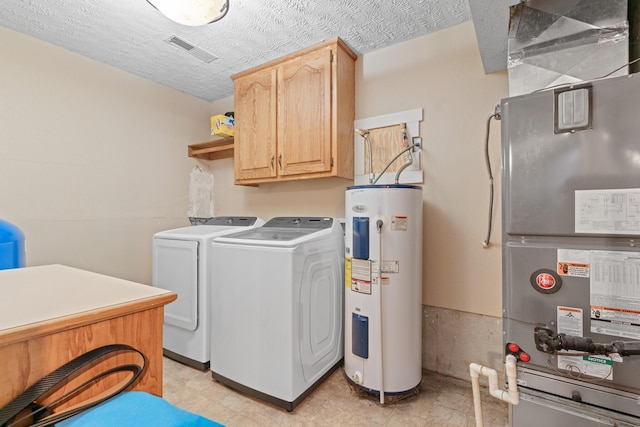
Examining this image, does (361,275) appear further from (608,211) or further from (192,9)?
(192,9)

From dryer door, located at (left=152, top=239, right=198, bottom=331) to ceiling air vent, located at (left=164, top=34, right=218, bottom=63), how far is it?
1.55 m

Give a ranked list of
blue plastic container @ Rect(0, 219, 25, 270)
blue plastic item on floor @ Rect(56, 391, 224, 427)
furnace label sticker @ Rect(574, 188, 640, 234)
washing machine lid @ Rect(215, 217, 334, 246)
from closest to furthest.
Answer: blue plastic item on floor @ Rect(56, 391, 224, 427)
furnace label sticker @ Rect(574, 188, 640, 234)
blue plastic container @ Rect(0, 219, 25, 270)
washing machine lid @ Rect(215, 217, 334, 246)

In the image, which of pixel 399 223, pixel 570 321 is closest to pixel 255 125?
pixel 399 223

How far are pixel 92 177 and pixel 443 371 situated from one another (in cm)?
325

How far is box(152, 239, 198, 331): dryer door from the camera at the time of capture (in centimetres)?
227

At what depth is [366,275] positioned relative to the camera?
1869 mm

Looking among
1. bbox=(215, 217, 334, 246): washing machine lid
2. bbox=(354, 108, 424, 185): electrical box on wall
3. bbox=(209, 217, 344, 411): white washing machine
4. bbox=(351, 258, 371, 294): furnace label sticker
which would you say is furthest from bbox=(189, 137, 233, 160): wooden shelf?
bbox=(351, 258, 371, 294): furnace label sticker

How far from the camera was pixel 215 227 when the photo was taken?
9.77ft

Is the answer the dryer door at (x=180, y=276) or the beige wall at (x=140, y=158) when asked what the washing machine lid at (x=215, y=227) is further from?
the beige wall at (x=140, y=158)

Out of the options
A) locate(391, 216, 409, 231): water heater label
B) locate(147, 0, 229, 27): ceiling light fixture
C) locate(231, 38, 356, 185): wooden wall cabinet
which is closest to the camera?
locate(147, 0, 229, 27): ceiling light fixture

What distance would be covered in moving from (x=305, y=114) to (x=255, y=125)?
54 centimetres

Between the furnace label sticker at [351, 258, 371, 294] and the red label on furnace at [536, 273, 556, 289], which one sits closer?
the red label on furnace at [536, 273, 556, 289]

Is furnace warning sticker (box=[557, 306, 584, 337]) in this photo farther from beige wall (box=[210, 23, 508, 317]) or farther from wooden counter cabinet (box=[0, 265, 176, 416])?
wooden counter cabinet (box=[0, 265, 176, 416])

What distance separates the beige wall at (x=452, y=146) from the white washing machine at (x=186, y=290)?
1698 millimetres
